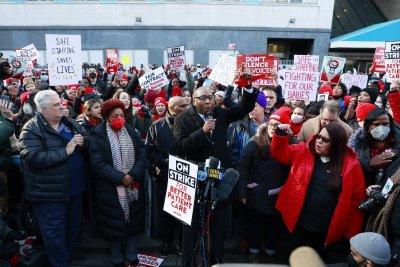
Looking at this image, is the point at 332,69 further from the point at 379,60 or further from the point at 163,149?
the point at 163,149

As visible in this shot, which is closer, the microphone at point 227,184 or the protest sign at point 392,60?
the microphone at point 227,184

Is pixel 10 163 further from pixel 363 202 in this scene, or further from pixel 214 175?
pixel 363 202

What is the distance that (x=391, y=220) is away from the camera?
285 centimetres

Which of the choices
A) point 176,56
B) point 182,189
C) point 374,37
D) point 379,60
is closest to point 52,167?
point 182,189

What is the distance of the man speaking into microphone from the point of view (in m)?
3.41

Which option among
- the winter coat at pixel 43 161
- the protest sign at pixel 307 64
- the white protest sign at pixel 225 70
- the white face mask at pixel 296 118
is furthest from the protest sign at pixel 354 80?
the winter coat at pixel 43 161

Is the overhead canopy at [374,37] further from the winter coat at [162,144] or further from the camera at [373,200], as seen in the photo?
the winter coat at [162,144]

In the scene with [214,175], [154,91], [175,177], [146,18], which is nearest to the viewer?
[214,175]

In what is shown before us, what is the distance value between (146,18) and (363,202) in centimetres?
2166

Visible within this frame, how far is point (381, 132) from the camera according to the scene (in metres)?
3.29

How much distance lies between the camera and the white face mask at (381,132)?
3297 millimetres

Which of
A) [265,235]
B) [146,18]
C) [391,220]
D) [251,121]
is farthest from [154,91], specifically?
[146,18]

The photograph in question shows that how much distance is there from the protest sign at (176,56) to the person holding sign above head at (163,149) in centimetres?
564

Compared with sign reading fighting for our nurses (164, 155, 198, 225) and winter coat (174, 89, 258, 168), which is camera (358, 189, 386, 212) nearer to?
winter coat (174, 89, 258, 168)
